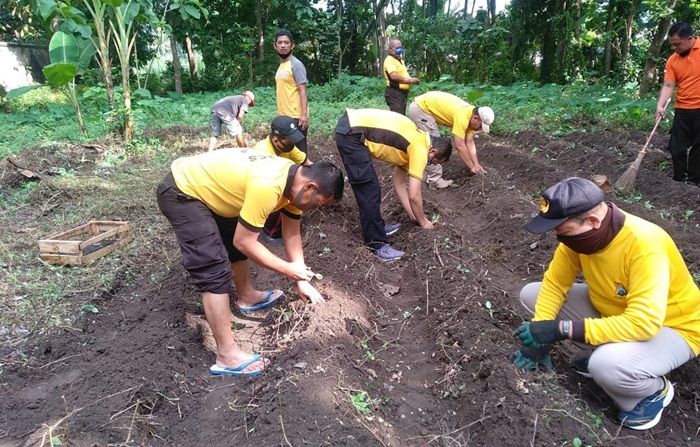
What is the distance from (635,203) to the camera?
5273 millimetres

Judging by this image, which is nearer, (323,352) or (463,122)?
(323,352)

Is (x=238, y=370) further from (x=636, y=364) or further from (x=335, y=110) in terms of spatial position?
(x=335, y=110)

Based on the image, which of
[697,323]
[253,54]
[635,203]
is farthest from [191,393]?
[253,54]

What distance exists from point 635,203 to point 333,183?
430cm

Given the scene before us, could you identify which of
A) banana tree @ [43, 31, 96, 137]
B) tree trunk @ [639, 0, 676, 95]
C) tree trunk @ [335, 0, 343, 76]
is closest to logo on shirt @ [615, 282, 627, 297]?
banana tree @ [43, 31, 96, 137]

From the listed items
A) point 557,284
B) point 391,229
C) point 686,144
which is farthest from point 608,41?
point 557,284

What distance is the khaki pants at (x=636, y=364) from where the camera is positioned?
2.22 metres

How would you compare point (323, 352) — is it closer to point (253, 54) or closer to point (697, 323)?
point (697, 323)

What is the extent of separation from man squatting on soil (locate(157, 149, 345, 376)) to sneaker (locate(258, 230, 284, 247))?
1.69 metres

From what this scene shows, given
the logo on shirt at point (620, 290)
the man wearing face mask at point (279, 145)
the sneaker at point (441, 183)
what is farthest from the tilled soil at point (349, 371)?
the sneaker at point (441, 183)

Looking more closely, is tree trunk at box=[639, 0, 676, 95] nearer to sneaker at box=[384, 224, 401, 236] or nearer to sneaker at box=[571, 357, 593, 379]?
sneaker at box=[384, 224, 401, 236]

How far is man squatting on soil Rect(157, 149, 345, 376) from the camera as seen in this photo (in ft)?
8.24

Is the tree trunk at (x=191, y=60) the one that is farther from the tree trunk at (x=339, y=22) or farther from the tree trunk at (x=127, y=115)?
the tree trunk at (x=127, y=115)

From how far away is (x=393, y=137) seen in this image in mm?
4090
